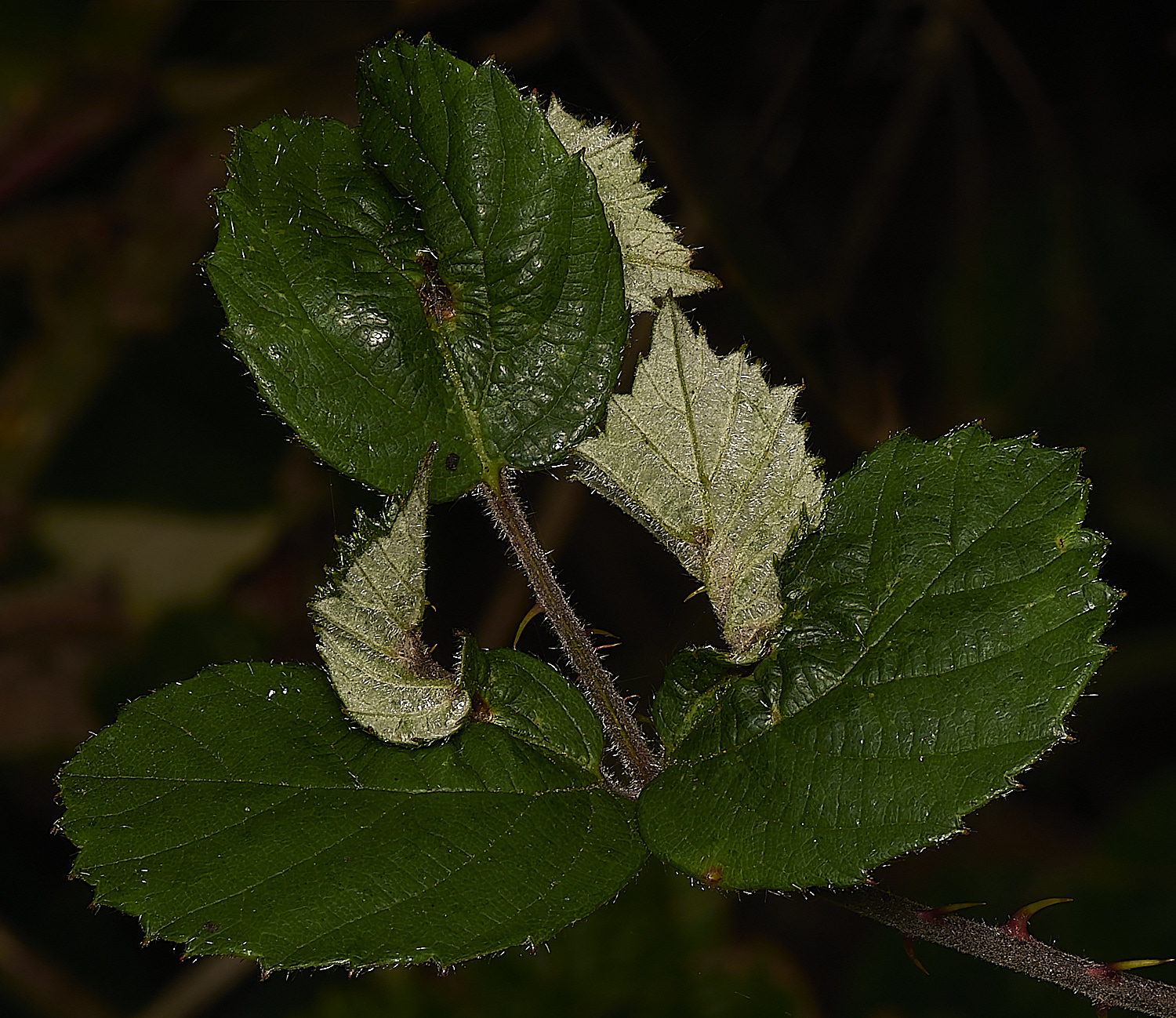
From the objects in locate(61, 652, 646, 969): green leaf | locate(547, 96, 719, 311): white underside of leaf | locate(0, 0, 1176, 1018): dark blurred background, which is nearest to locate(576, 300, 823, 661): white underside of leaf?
locate(547, 96, 719, 311): white underside of leaf

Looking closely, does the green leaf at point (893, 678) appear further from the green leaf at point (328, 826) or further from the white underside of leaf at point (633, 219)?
the white underside of leaf at point (633, 219)

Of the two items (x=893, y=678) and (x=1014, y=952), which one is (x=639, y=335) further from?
(x=1014, y=952)

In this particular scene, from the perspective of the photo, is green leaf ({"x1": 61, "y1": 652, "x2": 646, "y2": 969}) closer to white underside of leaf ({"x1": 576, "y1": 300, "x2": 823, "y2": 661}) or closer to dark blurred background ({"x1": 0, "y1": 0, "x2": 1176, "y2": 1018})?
white underside of leaf ({"x1": 576, "y1": 300, "x2": 823, "y2": 661})

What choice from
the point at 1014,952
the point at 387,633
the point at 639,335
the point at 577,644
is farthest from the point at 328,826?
the point at 639,335

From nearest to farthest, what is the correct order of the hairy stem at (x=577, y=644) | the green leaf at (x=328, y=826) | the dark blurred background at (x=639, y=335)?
the green leaf at (x=328, y=826) < the hairy stem at (x=577, y=644) < the dark blurred background at (x=639, y=335)

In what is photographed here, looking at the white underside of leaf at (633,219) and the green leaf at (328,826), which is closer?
the green leaf at (328,826)

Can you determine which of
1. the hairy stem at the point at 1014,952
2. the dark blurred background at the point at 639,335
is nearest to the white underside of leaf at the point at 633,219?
the hairy stem at the point at 1014,952

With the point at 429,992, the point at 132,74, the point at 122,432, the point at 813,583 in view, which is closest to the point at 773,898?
the point at 429,992
